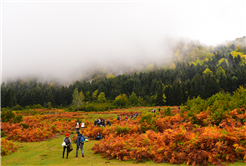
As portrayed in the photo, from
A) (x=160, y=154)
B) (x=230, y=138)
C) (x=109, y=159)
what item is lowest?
(x=109, y=159)

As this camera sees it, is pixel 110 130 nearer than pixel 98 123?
Yes

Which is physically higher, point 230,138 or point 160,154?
point 230,138

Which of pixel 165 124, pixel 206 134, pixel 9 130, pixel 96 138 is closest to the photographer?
pixel 206 134

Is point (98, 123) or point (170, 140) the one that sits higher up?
point (170, 140)

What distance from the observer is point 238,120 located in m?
9.73

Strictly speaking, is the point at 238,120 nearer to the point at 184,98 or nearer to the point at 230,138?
the point at 230,138

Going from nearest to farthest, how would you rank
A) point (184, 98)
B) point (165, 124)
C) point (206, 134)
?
point (206, 134) → point (165, 124) → point (184, 98)

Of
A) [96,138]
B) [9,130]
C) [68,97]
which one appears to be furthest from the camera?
[68,97]

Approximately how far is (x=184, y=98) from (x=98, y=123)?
63.7 m

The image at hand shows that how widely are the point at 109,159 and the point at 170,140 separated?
14.1ft

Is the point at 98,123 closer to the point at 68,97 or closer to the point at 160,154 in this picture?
the point at 160,154

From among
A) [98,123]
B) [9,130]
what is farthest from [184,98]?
[9,130]

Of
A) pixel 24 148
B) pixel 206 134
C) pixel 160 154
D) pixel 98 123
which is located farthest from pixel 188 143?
pixel 98 123

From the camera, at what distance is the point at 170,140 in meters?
8.91
